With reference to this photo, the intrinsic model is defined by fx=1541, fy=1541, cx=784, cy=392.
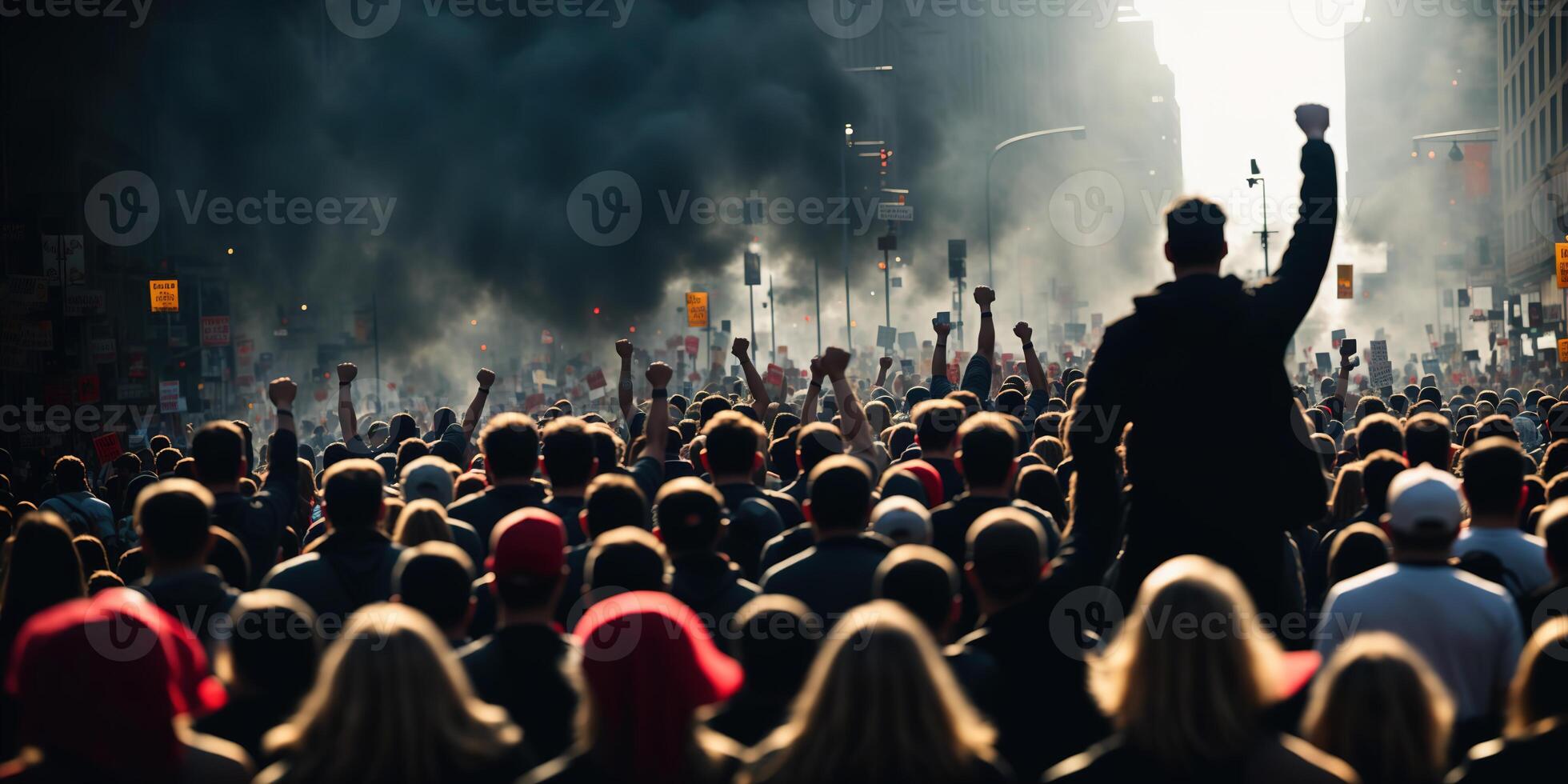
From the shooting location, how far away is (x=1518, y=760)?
2799mm

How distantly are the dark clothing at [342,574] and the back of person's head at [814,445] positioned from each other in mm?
2369

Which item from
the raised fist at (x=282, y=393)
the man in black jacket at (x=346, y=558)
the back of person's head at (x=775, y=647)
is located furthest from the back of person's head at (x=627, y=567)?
the raised fist at (x=282, y=393)

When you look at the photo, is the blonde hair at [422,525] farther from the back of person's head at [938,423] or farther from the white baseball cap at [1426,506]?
the white baseball cap at [1426,506]

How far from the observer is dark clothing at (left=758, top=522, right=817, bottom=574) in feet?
17.0

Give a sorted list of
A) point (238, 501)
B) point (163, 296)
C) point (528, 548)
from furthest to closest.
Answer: point (163, 296) → point (238, 501) → point (528, 548)

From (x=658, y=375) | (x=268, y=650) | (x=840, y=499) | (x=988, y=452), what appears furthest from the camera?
(x=658, y=375)

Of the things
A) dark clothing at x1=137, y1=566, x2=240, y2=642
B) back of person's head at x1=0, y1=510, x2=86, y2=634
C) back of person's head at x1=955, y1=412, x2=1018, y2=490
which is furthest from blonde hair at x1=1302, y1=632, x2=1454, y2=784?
back of person's head at x1=0, y1=510, x2=86, y2=634

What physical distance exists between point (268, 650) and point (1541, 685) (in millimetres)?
2559

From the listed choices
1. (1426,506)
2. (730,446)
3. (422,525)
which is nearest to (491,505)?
(422,525)

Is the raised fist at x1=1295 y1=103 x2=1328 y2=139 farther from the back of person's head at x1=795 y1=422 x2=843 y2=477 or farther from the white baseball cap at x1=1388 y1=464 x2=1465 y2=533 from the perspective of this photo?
the back of person's head at x1=795 y1=422 x2=843 y2=477

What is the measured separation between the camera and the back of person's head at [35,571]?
14.7ft

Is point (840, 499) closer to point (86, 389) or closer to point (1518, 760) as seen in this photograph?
point (1518, 760)

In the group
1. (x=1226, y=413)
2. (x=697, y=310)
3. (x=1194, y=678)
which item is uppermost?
(x=697, y=310)

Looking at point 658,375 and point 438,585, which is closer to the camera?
point 438,585
